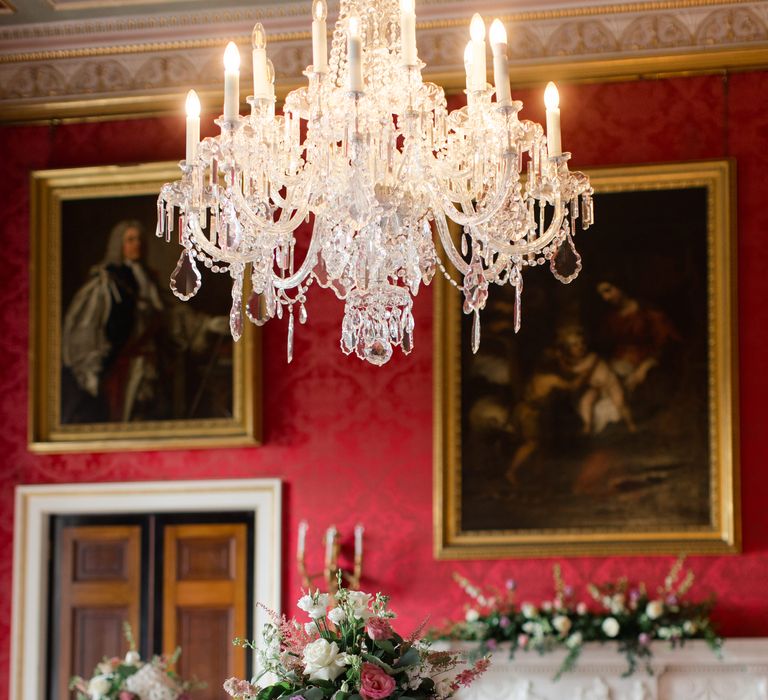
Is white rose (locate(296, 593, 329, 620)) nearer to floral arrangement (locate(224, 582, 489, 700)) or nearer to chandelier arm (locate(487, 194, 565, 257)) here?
floral arrangement (locate(224, 582, 489, 700))

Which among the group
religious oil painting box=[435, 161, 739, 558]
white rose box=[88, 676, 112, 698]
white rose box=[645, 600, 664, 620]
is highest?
religious oil painting box=[435, 161, 739, 558]

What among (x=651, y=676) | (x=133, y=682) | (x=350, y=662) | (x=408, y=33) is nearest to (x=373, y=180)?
(x=408, y=33)

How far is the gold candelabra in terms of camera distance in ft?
26.4

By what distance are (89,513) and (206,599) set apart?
0.92 metres

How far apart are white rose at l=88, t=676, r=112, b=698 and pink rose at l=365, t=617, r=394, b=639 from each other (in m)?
3.22

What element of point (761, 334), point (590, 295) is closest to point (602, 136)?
point (590, 295)

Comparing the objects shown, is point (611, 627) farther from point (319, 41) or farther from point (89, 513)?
point (319, 41)

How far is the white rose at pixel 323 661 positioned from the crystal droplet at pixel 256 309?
1461 millimetres

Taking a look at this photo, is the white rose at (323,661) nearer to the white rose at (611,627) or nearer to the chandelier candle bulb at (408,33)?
the chandelier candle bulb at (408,33)

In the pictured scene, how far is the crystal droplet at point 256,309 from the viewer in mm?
5520

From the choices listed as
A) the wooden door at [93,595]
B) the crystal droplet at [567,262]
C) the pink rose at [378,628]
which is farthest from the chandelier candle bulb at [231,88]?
the wooden door at [93,595]

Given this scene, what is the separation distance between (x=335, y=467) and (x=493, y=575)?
116cm

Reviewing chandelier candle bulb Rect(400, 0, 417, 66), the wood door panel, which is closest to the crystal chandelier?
chandelier candle bulb Rect(400, 0, 417, 66)

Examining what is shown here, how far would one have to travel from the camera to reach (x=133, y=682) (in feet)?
24.7
